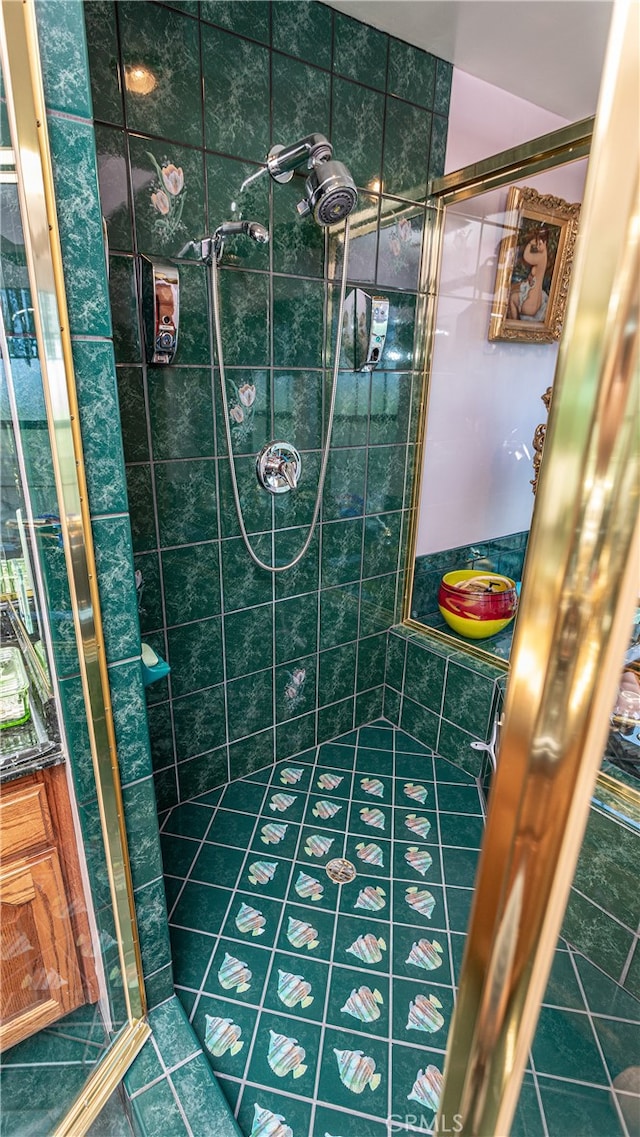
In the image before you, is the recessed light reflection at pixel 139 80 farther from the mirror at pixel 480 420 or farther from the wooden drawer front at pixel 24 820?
the wooden drawer front at pixel 24 820

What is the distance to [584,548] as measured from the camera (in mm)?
232

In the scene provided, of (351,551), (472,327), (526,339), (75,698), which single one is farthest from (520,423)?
(75,698)

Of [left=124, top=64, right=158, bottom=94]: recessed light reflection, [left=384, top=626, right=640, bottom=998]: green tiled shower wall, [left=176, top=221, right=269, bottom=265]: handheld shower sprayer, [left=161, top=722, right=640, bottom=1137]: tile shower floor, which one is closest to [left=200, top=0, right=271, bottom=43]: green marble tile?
[left=124, top=64, right=158, bottom=94]: recessed light reflection

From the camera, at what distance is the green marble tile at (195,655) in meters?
1.76

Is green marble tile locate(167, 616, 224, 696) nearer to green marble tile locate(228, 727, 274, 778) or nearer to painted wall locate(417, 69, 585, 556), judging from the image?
green marble tile locate(228, 727, 274, 778)

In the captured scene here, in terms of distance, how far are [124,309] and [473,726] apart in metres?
1.75

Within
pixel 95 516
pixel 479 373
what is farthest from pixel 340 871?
pixel 479 373

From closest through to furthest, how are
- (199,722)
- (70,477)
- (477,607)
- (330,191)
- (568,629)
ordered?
(568,629) < (70,477) < (330,191) < (199,722) < (477,607)

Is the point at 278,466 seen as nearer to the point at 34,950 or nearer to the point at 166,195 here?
the point at 166,195

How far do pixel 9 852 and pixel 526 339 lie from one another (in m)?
2.40

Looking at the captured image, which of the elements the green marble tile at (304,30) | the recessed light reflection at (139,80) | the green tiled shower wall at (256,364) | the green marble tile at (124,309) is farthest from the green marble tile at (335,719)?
the green marble tile at (304,30)

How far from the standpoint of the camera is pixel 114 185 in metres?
1.34

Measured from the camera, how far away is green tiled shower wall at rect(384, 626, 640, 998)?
1.31m

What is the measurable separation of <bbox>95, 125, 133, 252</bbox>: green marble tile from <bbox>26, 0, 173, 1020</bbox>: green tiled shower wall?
58 cm
